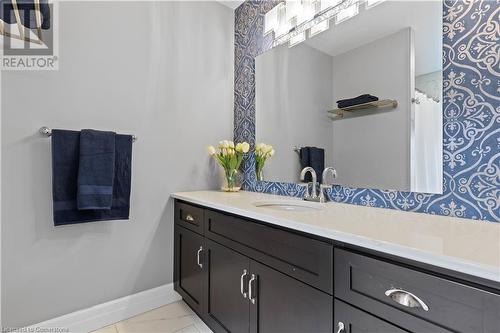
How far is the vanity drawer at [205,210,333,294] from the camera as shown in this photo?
36.2 inches

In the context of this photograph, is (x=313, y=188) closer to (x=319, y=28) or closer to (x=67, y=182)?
(x=319, y=28)

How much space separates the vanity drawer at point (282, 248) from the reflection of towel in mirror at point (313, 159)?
24.4 inches

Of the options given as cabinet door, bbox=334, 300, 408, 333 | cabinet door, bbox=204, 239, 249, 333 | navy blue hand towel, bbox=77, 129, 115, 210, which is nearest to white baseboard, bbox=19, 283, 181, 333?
cabinet door, bbox=204, 239, 249, 333

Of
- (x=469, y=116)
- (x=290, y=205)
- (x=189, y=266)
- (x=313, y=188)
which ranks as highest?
(x=469, y=116)

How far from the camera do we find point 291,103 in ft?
5.91

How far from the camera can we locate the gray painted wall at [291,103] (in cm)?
159

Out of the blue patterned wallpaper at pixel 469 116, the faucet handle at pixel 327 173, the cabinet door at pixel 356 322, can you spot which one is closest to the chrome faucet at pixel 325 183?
the faucet handle at pixel 327 173

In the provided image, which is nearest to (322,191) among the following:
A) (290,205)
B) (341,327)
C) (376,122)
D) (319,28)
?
(290,205)

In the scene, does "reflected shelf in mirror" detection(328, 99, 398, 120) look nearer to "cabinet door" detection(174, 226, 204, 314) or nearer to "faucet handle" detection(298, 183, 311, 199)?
"faucet handle" detection(298, 183, 311, 199)

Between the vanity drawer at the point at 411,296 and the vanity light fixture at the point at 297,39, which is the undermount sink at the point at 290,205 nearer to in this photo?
the vanity drawer at the point at 411,296

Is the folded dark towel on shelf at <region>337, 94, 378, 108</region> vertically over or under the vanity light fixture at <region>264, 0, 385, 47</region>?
under

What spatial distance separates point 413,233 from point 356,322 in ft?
1.13

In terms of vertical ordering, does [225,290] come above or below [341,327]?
below

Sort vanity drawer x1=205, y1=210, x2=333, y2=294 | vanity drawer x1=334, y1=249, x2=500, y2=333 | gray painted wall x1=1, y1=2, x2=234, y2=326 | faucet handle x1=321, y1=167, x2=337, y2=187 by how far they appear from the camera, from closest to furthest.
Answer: vanity drawer x1=334, y1=249, x2=500, y2=333, vanity drawer x1=205, y1=210, x2=333, y2=294, gray painted wall x1=1, y1=2, x2=234, y2=326, faucet handle x1=321, y1=167, x2=337, y2=187
